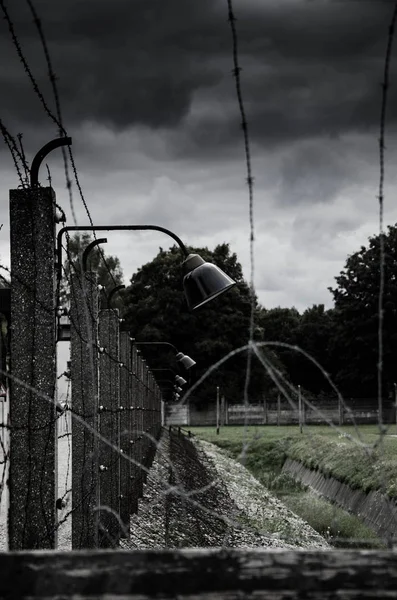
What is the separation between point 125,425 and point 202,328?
49.4 m

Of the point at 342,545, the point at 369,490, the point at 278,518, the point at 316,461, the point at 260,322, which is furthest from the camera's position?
the point at 260,322

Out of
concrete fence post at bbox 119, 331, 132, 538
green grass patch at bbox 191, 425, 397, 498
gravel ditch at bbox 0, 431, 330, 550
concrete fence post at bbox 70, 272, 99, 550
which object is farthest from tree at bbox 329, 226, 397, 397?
concrete fence post at bbox 70, 272, 99, 550

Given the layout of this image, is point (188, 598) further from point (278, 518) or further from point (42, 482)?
point (278, 518)

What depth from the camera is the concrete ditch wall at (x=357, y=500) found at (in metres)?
16.7

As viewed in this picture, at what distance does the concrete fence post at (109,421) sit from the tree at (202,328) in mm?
47618

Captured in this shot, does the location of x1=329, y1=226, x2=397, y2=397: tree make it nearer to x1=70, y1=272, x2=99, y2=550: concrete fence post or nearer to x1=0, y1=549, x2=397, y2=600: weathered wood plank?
x1=70, y1=272, x2=99, y2=550: concrete fence post

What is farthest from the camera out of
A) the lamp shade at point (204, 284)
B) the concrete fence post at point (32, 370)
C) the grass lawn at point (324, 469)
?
the grass lawn at point (324, 469)

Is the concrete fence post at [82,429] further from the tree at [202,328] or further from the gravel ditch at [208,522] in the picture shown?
the tree at [202,328]

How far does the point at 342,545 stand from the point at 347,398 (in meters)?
49.0

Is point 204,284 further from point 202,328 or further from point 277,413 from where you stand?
point 277,413

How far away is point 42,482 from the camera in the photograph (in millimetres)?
4828

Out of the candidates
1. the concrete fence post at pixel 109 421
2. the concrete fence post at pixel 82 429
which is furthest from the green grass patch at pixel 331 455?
the concrete fence post at pixel 109 421

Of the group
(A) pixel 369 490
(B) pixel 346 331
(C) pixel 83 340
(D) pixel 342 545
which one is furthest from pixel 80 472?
(B) pixel 346 331

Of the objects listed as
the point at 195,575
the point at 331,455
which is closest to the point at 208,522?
the point at 195,575
